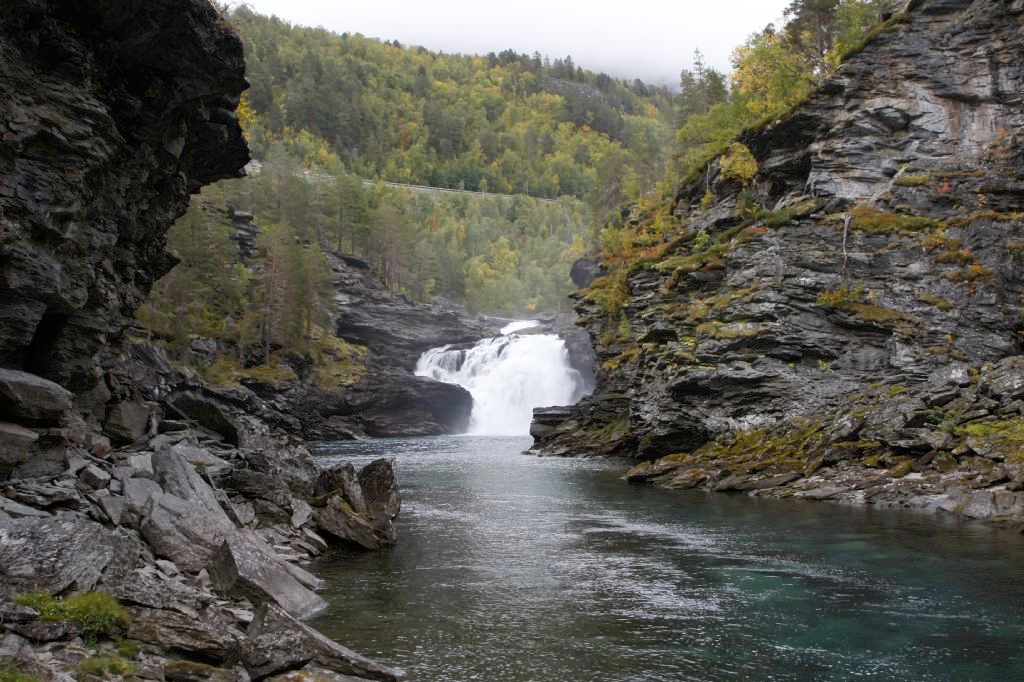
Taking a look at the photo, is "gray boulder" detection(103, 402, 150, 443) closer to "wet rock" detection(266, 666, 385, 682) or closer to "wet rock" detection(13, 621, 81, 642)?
"wet rock" detection(13, 621, 81, 642)

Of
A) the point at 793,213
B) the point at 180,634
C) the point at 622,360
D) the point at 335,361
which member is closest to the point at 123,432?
the point at 180,634

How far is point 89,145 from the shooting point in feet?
57.8

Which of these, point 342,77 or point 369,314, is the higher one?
point 342,77

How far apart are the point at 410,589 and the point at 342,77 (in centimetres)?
19112

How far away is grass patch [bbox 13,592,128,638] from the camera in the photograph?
9242 millimetres

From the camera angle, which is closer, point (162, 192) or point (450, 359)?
point (162, 192)

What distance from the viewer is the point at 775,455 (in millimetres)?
33094

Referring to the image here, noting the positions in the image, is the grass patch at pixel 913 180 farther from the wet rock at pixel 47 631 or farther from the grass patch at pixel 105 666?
the wet rock at pixel 47 631

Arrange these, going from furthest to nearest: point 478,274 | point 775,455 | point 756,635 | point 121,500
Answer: point 478,274, point 775,455, point 121,500, point 756,635

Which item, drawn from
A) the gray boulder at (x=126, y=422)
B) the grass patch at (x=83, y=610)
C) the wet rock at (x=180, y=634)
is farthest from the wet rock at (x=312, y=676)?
the gray boulder at (x=126, y=422)

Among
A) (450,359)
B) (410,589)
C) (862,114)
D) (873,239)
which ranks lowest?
(410,589)

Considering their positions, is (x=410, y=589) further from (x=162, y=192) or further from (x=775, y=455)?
(x=775, y=455)

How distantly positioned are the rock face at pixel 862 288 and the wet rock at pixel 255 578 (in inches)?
857

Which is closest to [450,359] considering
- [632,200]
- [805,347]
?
[632,200]
